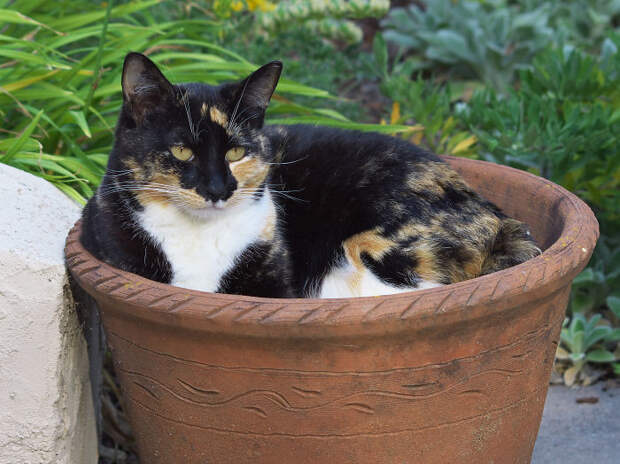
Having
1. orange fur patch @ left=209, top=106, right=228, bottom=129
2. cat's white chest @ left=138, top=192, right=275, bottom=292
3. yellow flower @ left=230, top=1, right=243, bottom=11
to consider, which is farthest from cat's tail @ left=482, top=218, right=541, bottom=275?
yellow flower @ left=230, top=1, right=243, bottom=11

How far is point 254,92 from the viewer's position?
75.8 inches

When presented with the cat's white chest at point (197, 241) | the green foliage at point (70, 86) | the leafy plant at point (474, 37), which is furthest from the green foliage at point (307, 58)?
the cat's white chest at point (197, 241)

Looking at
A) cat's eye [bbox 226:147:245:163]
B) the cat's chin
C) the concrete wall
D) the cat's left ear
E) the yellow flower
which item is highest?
the cat's left ear

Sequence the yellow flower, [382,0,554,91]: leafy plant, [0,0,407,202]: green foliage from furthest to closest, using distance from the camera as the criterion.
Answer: [382,0,554,91]: leafy plant
the yellow flower
[0,0,407,202]: green foliage

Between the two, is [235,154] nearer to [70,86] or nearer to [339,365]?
[339,365]

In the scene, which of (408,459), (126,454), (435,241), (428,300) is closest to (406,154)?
(435,241)

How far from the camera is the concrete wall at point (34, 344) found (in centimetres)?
191

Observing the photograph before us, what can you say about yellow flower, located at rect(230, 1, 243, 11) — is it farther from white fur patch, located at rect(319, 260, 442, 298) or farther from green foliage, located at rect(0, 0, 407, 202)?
white fur patch, located at rect(319, 260, 442, 298)

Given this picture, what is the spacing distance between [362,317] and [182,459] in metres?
0.65

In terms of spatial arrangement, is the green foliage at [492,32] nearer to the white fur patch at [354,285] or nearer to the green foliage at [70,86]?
the green foliage at [70,86]

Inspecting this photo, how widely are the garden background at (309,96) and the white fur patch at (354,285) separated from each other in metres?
0.87

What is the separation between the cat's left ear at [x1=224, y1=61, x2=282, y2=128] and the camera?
1891 millimetres

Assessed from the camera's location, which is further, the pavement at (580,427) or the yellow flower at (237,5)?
the yellow flower at (237,5)

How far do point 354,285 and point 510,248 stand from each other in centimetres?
42
